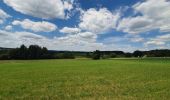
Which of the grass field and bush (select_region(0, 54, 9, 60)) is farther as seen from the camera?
bush (select_region(0, 54, 9, 60))

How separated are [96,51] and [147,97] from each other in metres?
155

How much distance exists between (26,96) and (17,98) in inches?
24.2

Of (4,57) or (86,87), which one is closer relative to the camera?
(86,87)

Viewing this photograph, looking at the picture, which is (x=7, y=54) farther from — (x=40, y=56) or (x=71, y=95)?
(x=71, y=95)

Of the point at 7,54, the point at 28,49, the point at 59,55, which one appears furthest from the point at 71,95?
the point at 59,55

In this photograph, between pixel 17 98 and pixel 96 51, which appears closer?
pixel 17 98

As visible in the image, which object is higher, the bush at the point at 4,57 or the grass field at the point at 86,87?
the bush at the point at 4,57

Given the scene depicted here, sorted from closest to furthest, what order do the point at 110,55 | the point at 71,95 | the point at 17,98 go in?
the point at 17,98, the point at 71,95, the point at 110,55

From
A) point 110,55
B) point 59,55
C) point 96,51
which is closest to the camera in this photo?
point 59,55

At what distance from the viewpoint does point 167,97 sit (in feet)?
40.9

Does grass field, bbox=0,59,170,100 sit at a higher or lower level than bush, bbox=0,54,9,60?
lower

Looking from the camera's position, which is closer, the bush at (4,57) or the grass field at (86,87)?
the grass field at (86,87)

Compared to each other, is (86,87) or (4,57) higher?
(4,57)

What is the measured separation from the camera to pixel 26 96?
13.0m
